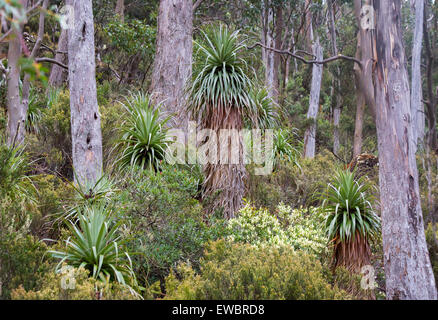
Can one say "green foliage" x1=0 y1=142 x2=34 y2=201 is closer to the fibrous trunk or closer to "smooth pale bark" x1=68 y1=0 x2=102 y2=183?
"smooth pale bark" x1=68 y1=0 x2=102 y2=183

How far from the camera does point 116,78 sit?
59.2 feet

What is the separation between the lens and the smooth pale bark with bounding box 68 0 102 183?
26.2ft

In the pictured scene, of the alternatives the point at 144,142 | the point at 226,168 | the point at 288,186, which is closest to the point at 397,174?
the point at 226,168

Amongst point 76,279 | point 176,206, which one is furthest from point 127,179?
point 76,279

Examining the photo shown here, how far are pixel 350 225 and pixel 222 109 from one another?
2937 millimetres

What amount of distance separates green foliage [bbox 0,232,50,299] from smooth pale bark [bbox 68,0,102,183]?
296cm

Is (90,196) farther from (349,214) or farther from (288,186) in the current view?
(288,186)

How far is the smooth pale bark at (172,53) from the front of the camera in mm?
10562

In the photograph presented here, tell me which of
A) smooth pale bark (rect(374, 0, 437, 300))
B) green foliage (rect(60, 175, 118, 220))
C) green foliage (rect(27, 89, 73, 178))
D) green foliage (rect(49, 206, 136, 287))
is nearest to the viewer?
green foliage (rect(49, 206, 136, 287))

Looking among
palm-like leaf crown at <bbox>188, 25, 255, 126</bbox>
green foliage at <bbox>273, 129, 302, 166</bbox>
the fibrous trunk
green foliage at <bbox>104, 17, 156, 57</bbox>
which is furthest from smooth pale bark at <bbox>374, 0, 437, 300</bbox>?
green foliage at <bbox>104, 17, 156, 57</bbox>

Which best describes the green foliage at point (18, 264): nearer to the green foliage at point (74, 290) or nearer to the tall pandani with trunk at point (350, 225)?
the green foliage at point (74, 290)

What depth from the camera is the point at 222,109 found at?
7797mm
